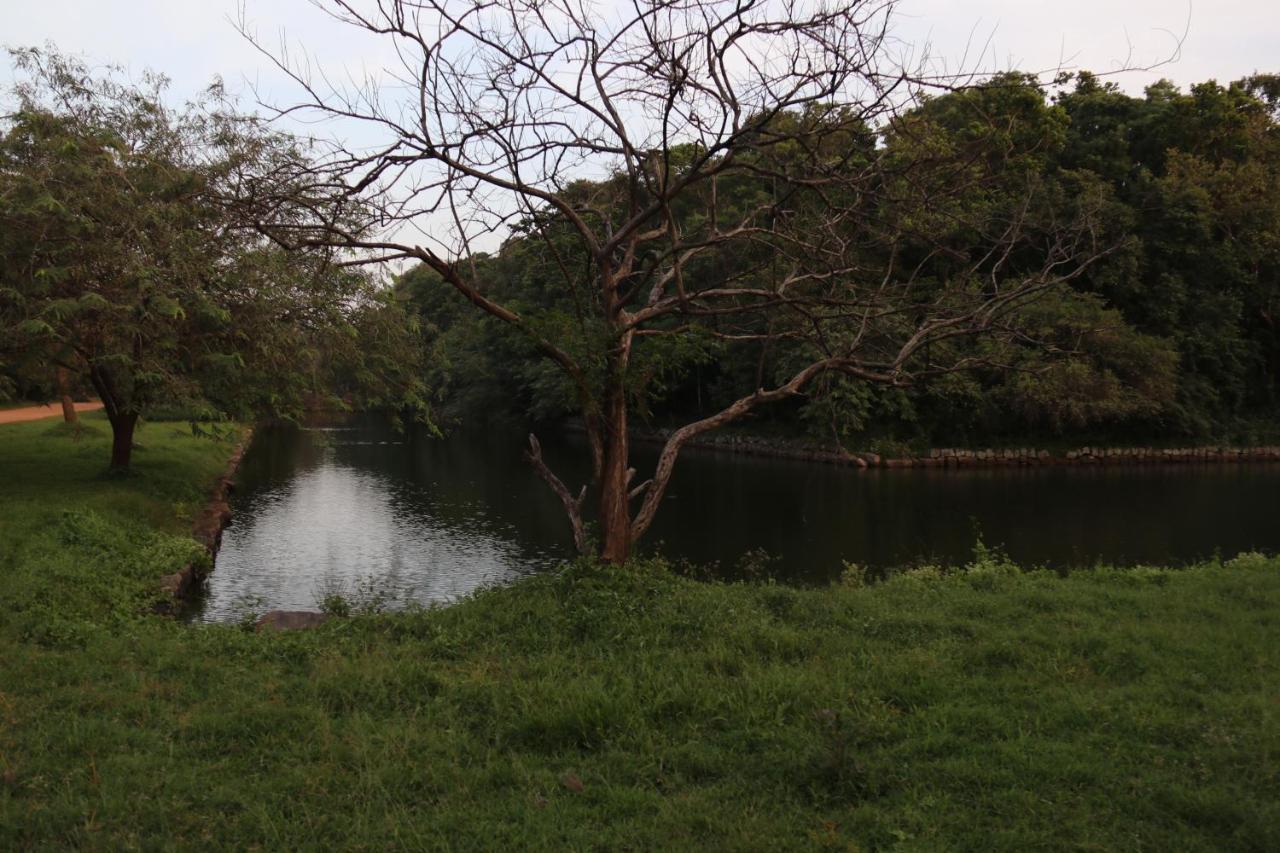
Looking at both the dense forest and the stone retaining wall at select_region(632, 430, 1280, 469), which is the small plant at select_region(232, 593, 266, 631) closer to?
the dense forest

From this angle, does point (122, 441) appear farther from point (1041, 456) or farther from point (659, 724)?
point (1041, 456)

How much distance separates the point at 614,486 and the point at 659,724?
9.75ft

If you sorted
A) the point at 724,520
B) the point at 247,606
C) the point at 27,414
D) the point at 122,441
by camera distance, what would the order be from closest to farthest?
the point at 247,606 → the point at 122,441 → the point at 724,520 → the point at 27,414

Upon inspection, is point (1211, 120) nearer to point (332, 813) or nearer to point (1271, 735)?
point (1271, 735)

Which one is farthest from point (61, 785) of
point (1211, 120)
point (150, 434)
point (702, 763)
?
point (1211, 120)

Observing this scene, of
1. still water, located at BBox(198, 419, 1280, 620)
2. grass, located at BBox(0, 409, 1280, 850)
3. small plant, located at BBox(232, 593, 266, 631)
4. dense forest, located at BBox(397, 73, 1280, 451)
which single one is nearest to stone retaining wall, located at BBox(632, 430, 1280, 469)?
dense forest, located at BBox(397, 73, 1280, 451)

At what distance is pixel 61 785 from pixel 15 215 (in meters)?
10.8

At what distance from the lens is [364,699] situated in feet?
17.7

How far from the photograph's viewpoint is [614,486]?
771cm

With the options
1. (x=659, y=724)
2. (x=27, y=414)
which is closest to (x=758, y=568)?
(x=659, y=724)

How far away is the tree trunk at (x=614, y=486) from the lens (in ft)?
24.9

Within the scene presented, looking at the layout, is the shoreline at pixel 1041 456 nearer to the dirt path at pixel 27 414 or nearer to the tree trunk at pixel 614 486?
the tree trunk at pixel 614 486

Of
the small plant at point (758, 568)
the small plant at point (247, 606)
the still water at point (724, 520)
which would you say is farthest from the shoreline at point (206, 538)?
the small plant at point (758, 568)

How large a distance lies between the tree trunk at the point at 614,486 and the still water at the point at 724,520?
5001 mm
